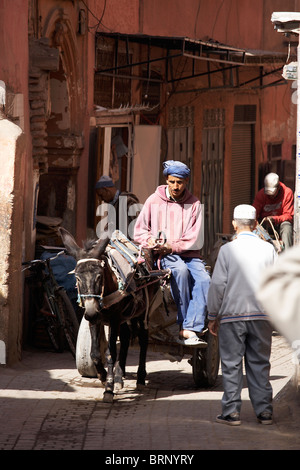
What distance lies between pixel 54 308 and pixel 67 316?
168mm

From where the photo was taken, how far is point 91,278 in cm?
807

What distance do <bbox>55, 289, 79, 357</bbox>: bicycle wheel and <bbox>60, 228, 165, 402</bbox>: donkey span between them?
1.86 m

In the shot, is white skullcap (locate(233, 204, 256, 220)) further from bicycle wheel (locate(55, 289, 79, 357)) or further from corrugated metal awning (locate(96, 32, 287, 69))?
corrugated metal awning (locate(96, 32, 287, 69))

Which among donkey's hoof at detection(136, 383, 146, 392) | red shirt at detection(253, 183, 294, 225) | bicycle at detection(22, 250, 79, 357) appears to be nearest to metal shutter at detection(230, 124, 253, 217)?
red shirt at detection(253, 183, 294, 225)

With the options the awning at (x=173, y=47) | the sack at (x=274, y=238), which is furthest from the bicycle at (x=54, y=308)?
the awning at (x=173, y=47)

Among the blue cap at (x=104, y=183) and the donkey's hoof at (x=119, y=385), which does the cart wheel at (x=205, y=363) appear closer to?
the donkey's hoof at (x=119, y=385)

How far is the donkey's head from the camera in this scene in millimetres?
8062

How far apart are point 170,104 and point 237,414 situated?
36.9ft

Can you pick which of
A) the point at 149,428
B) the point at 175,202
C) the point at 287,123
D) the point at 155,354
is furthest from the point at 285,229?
the point at 287,123

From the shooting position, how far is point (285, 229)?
43.8 ft

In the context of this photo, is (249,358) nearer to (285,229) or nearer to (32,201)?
(32,201)

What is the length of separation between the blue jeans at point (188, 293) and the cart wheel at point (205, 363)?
433 millimetres

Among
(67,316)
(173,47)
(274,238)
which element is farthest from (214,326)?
(173,47)

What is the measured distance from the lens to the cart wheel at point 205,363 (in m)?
9.30
